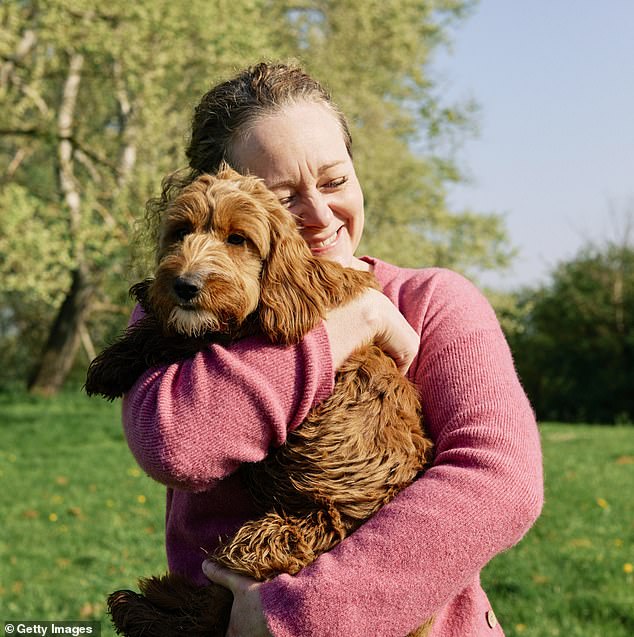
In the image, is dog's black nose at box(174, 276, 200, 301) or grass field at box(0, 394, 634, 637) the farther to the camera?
grass field at box(0, 394, 634, 637)

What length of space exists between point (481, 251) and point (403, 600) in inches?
1039

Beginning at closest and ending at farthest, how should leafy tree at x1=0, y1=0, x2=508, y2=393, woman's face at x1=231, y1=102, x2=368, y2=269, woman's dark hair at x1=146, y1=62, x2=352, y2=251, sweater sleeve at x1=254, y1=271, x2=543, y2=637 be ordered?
1. sweater sleeve at x1=254, y1=271, x2=543, y2=637
2. woman's face at x1=231, y1=102, x2=368, y2=269
3. woman's dark hair at x1=146, y1=62, x2=352, y2=251
4. leafy tree at x1=0, y1=0, x2=508, y2=393

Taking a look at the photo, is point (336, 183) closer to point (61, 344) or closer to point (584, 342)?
point (61, 344)

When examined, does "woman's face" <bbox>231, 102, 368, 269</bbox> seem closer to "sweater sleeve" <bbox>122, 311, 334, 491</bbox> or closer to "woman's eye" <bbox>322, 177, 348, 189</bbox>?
"woman's eye" <bbox>322, 177, 348, 189</bbox>

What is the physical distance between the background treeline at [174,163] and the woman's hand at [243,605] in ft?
27.7

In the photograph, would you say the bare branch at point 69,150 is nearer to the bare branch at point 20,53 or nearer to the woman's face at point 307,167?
the bare branch at point 20,53

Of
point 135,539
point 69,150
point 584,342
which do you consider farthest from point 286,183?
point 584,342

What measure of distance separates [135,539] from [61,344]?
14239mm

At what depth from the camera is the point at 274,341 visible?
2.28 meters

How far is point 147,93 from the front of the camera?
17.9 meters

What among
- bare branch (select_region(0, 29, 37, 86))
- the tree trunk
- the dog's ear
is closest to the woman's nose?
the dog's ear

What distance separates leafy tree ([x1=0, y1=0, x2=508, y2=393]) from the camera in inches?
677

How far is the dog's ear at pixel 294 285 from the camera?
2297 millimetres

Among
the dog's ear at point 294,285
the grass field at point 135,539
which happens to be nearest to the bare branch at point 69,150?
the grass field at point 135,539
